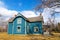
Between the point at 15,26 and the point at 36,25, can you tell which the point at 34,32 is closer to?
the point at 36,25

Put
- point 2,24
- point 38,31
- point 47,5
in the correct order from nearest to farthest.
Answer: point 47,5 < point 38,31 < point 2,24

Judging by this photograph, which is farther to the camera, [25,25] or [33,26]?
[33,26]

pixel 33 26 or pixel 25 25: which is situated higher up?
pixel 25 25

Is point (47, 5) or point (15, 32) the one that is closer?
point (47, 5)

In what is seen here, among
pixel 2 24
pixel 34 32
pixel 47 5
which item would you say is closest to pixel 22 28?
pixel 34 32

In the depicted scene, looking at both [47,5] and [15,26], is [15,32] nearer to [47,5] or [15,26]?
[15,26]

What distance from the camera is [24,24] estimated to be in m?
31.5

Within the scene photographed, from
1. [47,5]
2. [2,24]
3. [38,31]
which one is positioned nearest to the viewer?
[47,5]

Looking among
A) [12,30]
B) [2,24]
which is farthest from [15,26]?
[2,24]

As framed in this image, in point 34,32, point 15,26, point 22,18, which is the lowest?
point 34,32

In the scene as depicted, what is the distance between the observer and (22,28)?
31.6m

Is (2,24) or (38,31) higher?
(2,24)

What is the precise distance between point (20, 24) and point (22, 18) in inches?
73.1

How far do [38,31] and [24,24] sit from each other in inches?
179
